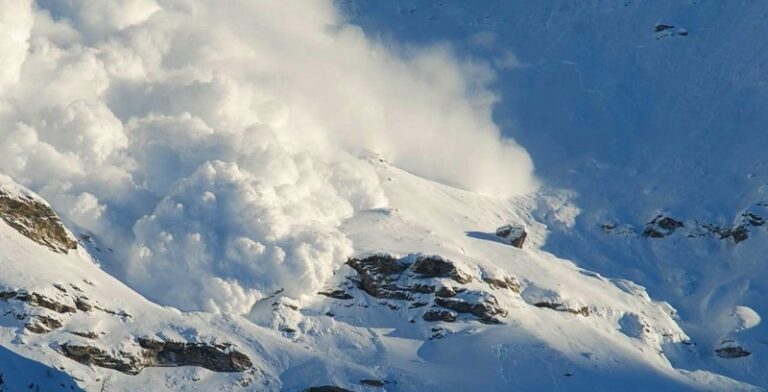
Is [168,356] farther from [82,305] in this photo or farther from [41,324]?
[41,324]

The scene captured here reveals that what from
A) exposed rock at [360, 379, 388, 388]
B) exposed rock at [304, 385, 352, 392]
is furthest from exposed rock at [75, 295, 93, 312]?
exposed rock at [360, 379, 388, 388]

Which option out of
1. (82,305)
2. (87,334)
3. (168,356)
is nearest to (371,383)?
(168,356)

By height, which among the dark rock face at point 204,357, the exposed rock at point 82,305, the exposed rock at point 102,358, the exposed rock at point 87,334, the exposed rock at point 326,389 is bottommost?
the exposed rock at point 102,358

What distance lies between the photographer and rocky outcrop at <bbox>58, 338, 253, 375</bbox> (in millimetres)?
192500

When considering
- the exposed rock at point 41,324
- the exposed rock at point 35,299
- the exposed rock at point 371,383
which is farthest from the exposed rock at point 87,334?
the exposed rock at point 371,383

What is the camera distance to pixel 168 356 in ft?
645

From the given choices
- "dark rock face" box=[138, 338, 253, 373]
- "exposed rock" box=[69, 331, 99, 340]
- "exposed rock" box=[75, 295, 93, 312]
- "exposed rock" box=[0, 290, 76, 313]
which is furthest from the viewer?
"dark rock face" box=[138, 338, 253, 373]

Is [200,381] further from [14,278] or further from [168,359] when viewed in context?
[14,278]

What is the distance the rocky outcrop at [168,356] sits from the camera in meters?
192

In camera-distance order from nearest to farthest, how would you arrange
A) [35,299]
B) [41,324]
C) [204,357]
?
[41,324]
[35,299]
[204,357]

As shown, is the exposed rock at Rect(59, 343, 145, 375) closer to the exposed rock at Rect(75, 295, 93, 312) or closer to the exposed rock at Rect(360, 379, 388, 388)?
the exposed rock at Rect(75, 295, 93, 312)

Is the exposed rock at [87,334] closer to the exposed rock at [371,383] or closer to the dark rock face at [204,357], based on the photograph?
the dark rock face at [204,357]

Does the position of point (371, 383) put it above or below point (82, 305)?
below

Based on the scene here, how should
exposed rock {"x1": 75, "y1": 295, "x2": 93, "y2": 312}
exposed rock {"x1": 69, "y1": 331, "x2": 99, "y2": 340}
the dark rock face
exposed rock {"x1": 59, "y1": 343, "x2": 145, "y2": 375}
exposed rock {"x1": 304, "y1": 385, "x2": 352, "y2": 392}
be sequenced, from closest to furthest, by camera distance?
exposed rock {"x1": 59, "y1": 343, "x2": 145, "y2": 375} → exposed rock {"x1": 69, "y1": 331, "x2": 99, "y2": 340} → exposed rock {"x1": 304, "y1": 385, "x2": 352, "y2": 392} → exposed rock {"x1": 75, "y1": 295, "x2": 93, "y2": 312} → the dark rock face
